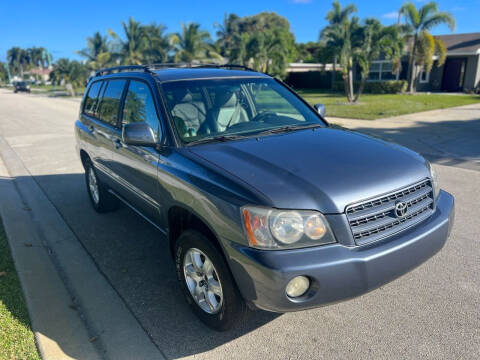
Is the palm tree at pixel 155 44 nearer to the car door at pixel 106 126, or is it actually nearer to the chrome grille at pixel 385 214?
A: the car door at pixel 106 126

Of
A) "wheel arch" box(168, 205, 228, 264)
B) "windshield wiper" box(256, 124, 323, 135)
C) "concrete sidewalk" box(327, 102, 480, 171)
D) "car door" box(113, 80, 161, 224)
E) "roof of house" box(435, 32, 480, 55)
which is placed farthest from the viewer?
"roof of house" box(435, 32, 480, 55)

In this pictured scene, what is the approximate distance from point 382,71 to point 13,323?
33531 mm

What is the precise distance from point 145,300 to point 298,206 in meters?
1.77

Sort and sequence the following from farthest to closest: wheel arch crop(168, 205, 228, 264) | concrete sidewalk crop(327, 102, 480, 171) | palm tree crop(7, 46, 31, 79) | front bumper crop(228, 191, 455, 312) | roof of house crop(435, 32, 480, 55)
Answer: palm tree crop(7, 46, 31, 79) → roof of house crop(435, 32, 480, 55) → concrete sidewalk crop(327, 102, 480, 171) → wheel arch crop(168, 205, 228, 264) → front bumper crop(228, 191, 455, 312)

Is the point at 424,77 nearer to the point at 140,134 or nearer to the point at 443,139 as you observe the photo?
the point at 443,139

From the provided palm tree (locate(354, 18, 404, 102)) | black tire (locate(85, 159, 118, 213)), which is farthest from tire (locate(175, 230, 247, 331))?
palm tree (locate(354, 18, 404, 102))

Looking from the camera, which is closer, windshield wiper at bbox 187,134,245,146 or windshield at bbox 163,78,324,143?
windshield wiper at bbox 187,134,245,146

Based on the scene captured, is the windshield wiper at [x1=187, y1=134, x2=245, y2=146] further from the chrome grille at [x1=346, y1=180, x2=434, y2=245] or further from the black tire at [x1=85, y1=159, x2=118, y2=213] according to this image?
the black tire at [x1=85, y1=159, x2=118, y2=213]

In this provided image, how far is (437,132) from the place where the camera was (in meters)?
11.2

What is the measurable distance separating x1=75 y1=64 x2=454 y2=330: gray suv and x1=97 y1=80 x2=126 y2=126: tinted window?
28 cm

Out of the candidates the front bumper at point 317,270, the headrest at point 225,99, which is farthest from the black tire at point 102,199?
the front bumper at point 317,270

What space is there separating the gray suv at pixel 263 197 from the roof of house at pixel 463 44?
29700mm

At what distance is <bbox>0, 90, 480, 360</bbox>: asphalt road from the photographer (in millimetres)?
2713

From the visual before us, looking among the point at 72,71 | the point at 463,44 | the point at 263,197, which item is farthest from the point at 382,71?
the point at 72,71
